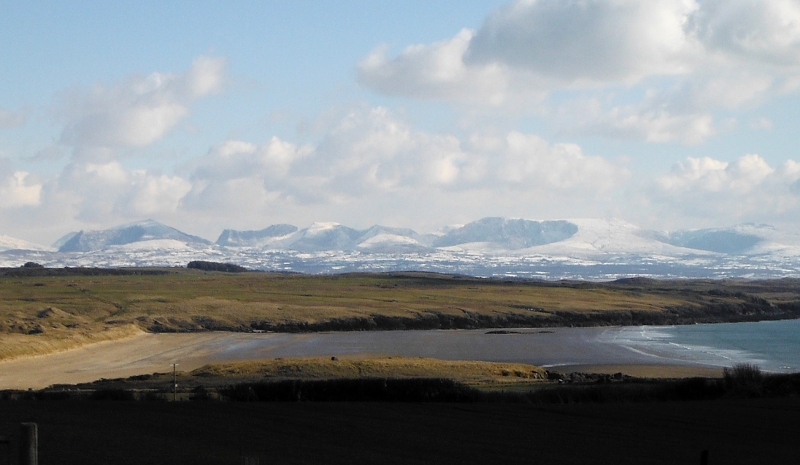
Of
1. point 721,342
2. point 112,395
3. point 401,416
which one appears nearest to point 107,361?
point 112,395

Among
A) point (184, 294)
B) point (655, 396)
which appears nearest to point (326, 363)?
point (655, 396)

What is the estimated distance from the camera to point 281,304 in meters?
136

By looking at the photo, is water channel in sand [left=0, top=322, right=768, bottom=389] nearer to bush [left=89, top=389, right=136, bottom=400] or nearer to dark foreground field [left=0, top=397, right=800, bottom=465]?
bush [left=89, top=389, right=136, bottom=400]

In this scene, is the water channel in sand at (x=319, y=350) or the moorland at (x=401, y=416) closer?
the moorland at (x=401, y=416)

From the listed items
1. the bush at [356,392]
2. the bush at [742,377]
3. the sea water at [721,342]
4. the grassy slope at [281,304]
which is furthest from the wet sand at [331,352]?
the bush at [356,392]

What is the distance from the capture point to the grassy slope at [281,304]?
100919mm

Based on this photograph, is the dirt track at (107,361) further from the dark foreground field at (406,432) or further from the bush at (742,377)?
the bush at (742,377)

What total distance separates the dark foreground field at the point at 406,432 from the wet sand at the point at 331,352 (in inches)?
1115

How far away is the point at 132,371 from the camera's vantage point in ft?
211

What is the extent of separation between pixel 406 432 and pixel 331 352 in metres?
54.9

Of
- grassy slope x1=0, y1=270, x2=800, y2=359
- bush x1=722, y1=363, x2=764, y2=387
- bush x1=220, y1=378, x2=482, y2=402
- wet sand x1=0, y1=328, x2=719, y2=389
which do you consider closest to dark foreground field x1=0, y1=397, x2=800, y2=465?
bush x1=220, y1=378, x2=482, y2=402

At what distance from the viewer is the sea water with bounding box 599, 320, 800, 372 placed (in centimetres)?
7362

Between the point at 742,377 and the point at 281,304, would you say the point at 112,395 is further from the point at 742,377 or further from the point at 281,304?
the point at 281,304

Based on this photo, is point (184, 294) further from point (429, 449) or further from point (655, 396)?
point (429, 449)
